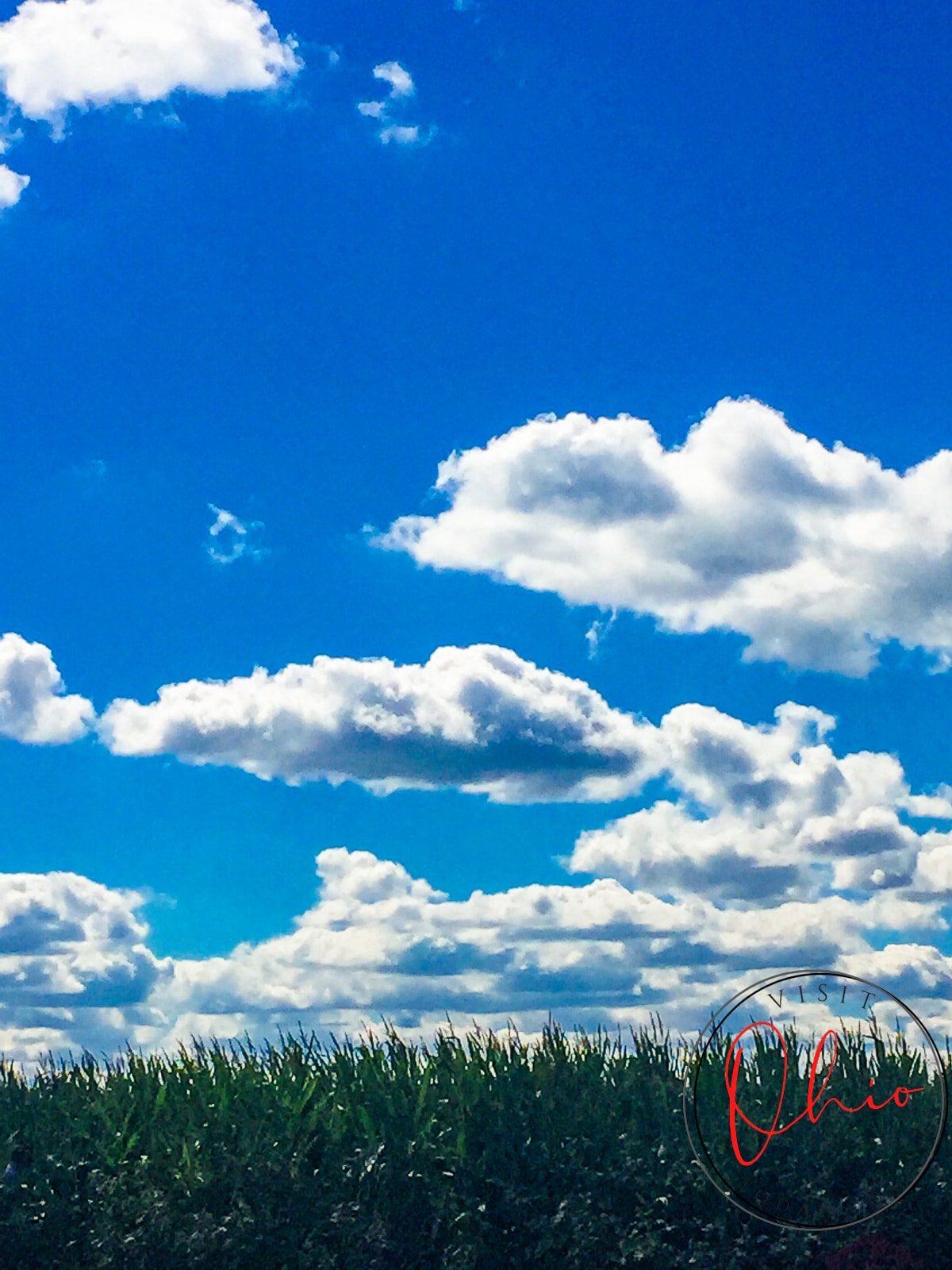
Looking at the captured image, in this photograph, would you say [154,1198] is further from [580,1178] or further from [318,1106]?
[580,1178]

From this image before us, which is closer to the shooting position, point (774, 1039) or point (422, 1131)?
point (422, 1131)

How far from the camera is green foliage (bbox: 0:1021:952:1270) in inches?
539

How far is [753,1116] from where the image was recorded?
47.4 ft

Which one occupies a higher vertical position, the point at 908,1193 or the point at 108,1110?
the point at 108,1110

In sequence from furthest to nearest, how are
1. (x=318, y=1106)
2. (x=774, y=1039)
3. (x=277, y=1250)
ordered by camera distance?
(x=774, y=1039) < (x=318, y=1106) < (x=277, y=1250)

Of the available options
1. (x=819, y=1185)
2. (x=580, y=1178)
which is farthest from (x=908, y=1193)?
(x=580, y=1178)

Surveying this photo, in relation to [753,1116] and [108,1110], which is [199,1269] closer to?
[108,1110]

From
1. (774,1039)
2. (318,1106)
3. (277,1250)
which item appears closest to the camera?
(277,1250)

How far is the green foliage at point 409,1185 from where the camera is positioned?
44.9 feet

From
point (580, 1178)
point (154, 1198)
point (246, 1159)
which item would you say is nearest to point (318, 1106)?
point (246, 1159)

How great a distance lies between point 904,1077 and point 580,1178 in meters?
4.09

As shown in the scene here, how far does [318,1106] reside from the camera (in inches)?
580

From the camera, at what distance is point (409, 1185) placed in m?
14.1

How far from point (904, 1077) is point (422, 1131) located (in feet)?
18.1
